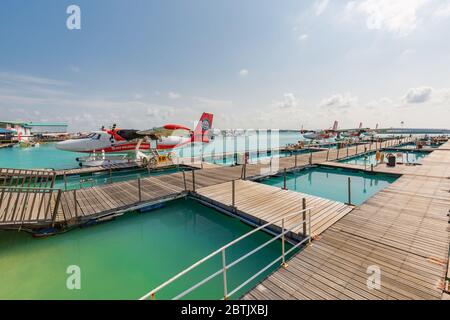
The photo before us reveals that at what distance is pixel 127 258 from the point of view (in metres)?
5.99

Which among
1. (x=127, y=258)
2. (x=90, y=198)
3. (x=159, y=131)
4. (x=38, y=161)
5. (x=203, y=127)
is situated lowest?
(x=127, y=258)

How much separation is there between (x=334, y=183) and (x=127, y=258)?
13163 millimetres

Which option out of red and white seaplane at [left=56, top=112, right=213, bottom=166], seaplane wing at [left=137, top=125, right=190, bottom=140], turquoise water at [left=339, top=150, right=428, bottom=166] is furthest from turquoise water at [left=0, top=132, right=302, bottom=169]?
turquoise water at [left=339, top=150, right=428, bottom=166]

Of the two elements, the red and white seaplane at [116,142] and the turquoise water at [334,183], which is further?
the red and white seaplane at [116,142]

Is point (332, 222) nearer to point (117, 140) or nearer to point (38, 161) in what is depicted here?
point (117, 140)

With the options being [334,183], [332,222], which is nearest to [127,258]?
[332,222]

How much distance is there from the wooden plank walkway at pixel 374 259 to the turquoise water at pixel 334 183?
13.0 ft

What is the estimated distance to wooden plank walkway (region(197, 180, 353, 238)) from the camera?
645 cm

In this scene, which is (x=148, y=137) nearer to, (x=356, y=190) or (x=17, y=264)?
(x=17, y=264)

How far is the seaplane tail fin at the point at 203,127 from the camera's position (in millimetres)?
28938

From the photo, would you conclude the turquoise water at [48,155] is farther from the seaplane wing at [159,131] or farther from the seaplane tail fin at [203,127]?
the seaplane wing at [159,131]

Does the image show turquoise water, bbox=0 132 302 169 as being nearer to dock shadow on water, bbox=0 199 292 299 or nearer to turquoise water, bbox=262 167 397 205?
turquoise water, bbox=262 167 397 205

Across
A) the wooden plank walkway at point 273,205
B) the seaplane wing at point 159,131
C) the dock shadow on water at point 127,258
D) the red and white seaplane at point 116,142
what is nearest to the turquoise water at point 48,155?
the red and white seaplane at point 116,142

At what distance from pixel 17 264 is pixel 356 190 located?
1556 centimetres
